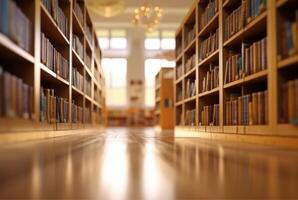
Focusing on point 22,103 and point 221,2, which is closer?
point 22,103

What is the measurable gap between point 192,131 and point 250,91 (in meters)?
2.41

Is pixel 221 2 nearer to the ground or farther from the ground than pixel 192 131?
farther from the ground

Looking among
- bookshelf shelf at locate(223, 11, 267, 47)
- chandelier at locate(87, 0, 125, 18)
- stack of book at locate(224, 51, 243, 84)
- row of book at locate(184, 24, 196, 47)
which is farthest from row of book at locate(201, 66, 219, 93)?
chandelier at locate(87, 0, 125, 18)

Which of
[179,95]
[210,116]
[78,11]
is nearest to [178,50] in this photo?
[179,95]

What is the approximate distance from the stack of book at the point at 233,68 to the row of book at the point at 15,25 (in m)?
1.81

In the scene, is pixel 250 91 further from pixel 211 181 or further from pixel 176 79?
pixel 176 79

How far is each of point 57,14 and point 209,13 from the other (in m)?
1.97

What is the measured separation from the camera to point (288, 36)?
2529mm

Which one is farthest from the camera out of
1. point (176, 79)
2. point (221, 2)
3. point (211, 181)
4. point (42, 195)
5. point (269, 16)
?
point (176, 79)

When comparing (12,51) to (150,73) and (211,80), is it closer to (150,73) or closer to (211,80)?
(211,80)

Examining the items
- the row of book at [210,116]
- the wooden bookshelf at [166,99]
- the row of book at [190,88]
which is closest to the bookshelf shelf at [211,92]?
the row of book at [210,116]

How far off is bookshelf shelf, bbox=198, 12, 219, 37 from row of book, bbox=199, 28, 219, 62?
0.10 meters

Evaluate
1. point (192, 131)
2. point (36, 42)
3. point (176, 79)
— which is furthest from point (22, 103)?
point (176, 79)

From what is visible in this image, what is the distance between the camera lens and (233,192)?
67 cm
